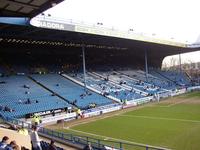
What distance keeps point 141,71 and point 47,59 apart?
971 inches

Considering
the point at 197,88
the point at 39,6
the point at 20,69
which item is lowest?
the point at 197,88

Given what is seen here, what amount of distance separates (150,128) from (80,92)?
759 inches

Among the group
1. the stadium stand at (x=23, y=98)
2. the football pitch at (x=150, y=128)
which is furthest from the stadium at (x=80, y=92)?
the stadium stand at (x=23, y=98)

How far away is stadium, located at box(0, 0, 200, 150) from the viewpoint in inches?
814

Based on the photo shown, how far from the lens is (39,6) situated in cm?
1153

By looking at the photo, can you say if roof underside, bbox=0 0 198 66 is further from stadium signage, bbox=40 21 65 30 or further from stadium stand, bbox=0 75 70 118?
stadium stand, bbox=0 75 70 118

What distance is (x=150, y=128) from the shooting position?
2683 cm

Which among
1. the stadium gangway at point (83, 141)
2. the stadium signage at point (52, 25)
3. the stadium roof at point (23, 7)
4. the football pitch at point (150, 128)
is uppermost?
the stadium signage at point (52, 25)

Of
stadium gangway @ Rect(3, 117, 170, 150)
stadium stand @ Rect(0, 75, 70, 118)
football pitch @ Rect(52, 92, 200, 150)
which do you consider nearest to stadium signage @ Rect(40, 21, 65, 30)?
stadium stand @ Rect(0, 75, 70, 118)

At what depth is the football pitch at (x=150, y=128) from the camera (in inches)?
840

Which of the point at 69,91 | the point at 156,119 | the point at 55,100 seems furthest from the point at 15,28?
the point at 156,119

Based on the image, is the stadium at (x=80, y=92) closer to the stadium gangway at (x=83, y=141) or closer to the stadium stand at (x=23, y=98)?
the stadium gangway at (x=83, y=141)

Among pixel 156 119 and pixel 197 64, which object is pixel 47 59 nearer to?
pixel 156 119

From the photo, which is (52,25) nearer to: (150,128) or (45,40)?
(45,40)
